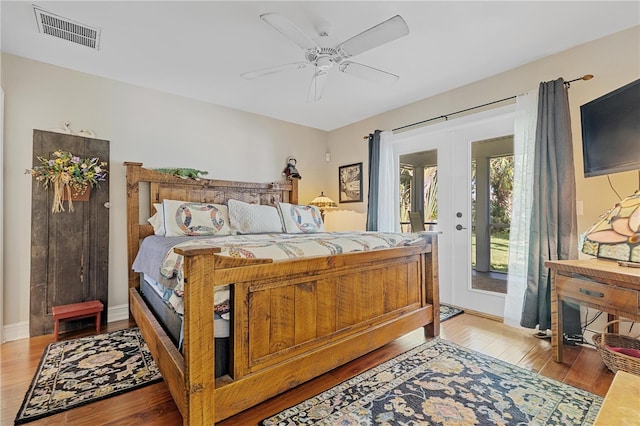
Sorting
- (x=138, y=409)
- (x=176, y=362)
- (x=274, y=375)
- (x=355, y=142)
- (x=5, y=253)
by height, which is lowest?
(x=138, y=409)

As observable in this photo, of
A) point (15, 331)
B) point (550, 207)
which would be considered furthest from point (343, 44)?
point (15, 331)

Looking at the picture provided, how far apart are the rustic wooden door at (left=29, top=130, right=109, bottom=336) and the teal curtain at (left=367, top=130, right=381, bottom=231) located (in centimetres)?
311

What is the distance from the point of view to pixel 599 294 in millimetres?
1892

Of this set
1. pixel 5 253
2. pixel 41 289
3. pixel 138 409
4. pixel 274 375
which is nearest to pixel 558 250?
pixel 274 375

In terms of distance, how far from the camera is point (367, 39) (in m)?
1.93

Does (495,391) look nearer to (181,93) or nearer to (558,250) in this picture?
(558,250)

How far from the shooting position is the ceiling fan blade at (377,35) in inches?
69.6

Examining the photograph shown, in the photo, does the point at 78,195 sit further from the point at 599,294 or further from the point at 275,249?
the point at 599,294

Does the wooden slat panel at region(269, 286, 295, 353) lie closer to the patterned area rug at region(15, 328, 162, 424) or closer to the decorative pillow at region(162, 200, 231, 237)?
the patterned area rug at region(15, 328, 162, 424)

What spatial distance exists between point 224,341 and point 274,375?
0.33m

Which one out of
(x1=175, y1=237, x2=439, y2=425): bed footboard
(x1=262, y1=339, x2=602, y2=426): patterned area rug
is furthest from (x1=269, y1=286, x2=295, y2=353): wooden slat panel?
(x1=262, y1=339, x2=602, y2=426): patterned area rug

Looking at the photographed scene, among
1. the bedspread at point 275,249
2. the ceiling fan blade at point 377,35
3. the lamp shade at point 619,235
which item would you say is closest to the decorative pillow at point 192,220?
the bedspread at point 275,249

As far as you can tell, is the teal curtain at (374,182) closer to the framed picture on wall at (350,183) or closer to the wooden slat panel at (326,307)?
the framed picture on wall at (350,183)

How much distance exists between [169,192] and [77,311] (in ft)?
4.64
